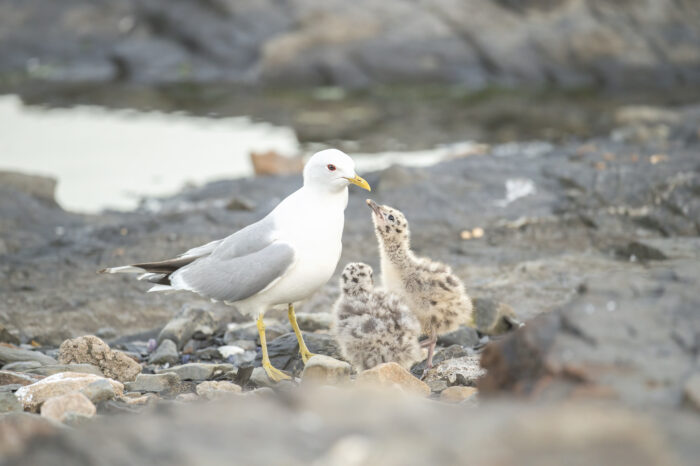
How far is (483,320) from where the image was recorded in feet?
22.2

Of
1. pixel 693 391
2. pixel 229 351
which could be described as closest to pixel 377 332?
pixel 229 351

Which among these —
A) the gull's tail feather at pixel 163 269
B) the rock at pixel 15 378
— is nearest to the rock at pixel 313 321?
the gull's tail feather at pixel 163 269

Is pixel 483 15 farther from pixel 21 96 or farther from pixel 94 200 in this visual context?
pixel 94 200

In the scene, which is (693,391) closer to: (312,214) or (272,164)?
(312,214)

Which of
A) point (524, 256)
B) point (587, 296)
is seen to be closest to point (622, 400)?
point (587, 296)

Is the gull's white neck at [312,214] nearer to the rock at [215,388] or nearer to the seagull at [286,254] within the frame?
the seagull at [286,254]

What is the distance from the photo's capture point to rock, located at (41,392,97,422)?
14.6 feet

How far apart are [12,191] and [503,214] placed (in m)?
5.27

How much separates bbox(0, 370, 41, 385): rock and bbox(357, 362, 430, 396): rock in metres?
1.99

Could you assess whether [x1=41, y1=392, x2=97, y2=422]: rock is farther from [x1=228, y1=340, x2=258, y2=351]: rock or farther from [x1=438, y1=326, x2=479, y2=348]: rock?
[x1=438, y1=326, x2=479, y2=348]: rock

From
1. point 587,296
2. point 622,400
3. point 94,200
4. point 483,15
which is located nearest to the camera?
point 622,400

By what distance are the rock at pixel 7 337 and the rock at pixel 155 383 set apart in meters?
1.74

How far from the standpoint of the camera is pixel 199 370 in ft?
18.9

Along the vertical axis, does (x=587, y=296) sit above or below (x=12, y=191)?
above
